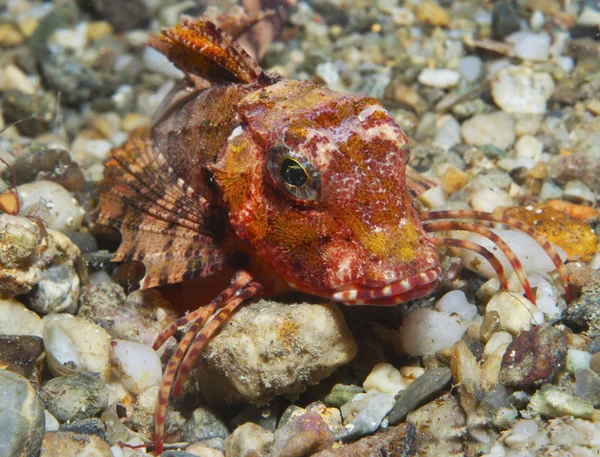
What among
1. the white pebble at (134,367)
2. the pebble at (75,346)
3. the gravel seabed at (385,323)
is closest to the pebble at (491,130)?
the gravel seabed at (385,323)

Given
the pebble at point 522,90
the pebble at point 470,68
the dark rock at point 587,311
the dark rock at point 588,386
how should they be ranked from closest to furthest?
the dark rock at point 588,386, the dark rock at point 587,311, the pebble at point 522,90, the pebble at point 470,68

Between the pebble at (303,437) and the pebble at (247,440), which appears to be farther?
the pebble at (247,440)

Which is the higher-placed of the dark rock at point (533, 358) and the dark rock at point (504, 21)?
the dark rock at point (504, 21)

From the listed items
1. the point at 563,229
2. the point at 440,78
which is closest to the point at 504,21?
the point at 440,78

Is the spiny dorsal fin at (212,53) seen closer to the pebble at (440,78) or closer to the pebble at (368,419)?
the pebble at (368,419)

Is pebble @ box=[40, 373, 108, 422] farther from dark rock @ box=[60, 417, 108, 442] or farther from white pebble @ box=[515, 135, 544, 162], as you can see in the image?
white pebble @ box=[515, 135, 544, 162]

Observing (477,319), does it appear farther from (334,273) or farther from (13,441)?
(13,441)
